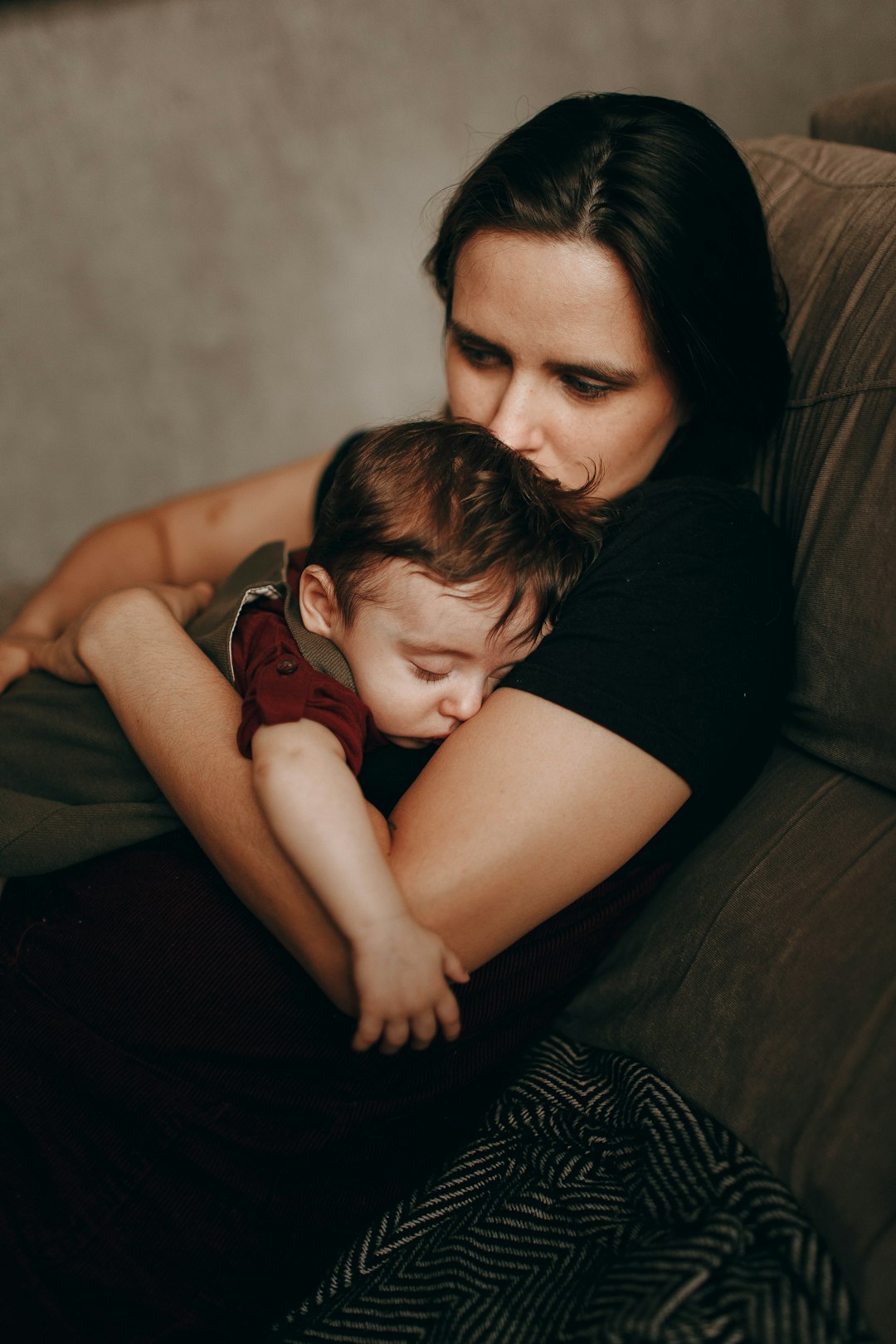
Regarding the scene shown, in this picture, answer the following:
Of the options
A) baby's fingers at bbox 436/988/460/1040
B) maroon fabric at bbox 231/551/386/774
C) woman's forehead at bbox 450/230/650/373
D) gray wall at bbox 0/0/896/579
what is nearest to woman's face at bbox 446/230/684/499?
woman's forehead at bbox 450/230/650/373

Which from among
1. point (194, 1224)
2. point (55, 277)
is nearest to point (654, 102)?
point (194, 1224)

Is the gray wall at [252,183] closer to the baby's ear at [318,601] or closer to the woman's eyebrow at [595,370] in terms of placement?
the woman's eyebrow at [595,370]

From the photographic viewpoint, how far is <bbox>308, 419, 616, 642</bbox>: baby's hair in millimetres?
921

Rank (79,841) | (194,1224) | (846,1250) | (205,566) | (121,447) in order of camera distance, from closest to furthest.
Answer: (846,1250), (194,1224), (79,841), (205,566), (121,447)

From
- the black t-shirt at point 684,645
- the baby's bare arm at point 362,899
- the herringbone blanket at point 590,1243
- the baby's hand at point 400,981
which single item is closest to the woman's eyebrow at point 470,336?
the black t-shirt at point 684,645

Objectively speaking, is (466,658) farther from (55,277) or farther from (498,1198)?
(55,277)

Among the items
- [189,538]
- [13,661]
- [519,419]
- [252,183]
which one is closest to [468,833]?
[519,419]

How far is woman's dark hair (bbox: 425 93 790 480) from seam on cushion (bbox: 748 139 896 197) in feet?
0.44

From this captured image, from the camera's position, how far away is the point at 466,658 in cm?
94

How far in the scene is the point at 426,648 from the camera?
925 mm

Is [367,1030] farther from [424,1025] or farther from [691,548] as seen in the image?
[691,548]

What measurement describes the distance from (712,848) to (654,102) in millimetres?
829

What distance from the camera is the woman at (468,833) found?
787 millimetres

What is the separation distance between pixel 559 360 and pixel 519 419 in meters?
0.08
